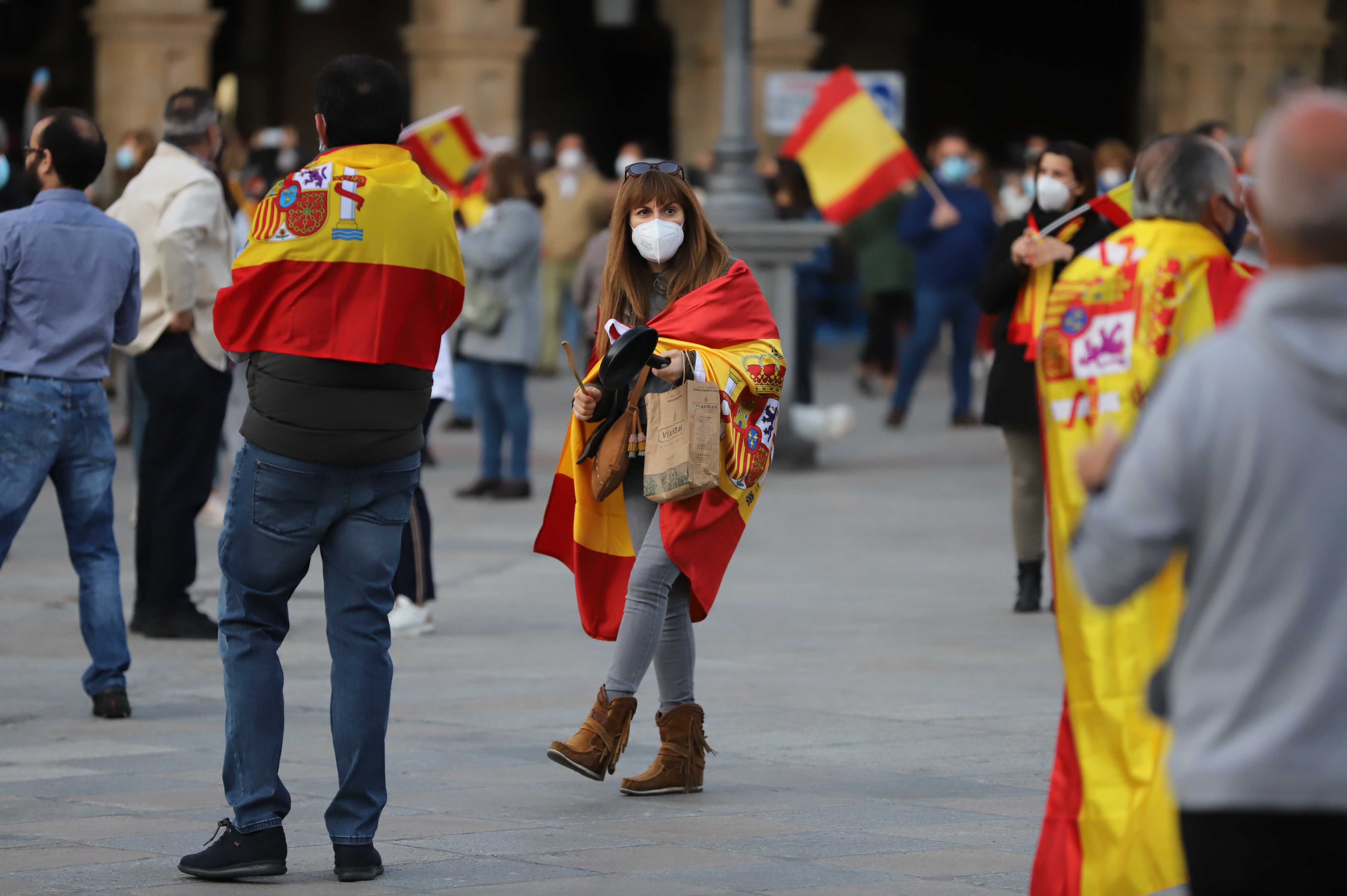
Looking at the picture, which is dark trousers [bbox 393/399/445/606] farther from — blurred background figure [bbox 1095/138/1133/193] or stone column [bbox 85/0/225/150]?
stone column [bbox 85/0/225/150]

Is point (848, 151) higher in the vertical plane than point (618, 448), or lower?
lower

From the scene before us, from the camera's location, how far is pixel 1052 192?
339 inches

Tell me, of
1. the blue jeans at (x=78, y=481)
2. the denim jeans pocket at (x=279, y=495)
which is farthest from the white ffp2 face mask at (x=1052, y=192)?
the denim jeans pocket at (x=279, y=495)

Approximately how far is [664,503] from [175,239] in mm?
3100

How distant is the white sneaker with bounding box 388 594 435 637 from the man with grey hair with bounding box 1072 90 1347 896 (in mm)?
6097

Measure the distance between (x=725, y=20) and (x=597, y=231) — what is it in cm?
684

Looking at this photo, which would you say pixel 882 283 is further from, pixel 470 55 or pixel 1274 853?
pixel 1274 853

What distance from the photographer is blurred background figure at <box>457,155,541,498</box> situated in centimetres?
1285

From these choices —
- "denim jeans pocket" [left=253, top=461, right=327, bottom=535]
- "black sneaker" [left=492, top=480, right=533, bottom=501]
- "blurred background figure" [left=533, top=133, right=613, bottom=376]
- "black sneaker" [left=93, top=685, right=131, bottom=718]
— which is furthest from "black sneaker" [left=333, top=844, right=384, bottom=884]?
"blurred background figure" [left=533, top=133, right=613, bottom=376]

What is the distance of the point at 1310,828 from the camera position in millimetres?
2721

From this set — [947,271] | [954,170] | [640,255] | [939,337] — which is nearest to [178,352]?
[640,255]

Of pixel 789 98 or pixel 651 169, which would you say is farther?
pixel 789 98

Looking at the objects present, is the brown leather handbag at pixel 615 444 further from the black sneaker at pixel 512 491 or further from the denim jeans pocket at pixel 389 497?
the black sneaker at pixel 512 491

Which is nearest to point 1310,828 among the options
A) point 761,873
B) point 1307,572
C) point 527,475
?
point 1307,572
